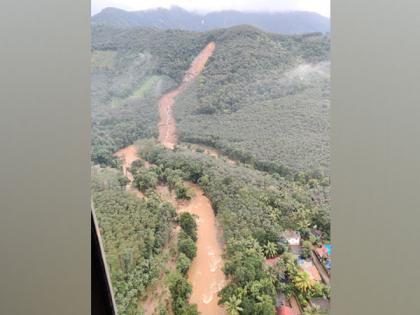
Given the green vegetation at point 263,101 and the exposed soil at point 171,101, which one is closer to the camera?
the green vegetation at point 263,101

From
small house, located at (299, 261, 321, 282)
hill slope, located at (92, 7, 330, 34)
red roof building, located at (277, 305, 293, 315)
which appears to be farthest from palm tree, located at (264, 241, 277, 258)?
hill slope, located at (92, 7, 330, 34)

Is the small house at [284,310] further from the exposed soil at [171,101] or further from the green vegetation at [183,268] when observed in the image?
the exposed soil at [171,101]

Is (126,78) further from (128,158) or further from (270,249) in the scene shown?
(270,249)

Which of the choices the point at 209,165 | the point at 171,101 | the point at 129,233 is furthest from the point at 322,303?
the point at 171,101

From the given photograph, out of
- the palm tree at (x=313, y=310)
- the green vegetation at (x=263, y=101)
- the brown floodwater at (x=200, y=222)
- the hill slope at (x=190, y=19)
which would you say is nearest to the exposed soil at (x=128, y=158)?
the brown floodwater at (x=200, y=222)

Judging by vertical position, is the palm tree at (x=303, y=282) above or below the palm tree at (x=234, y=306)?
above

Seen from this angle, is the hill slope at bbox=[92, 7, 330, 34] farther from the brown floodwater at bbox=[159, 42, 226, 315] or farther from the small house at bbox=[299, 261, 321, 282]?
the small house at bbox=[299, 261, 321, 282]

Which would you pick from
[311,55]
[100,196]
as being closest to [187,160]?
[100,196]
